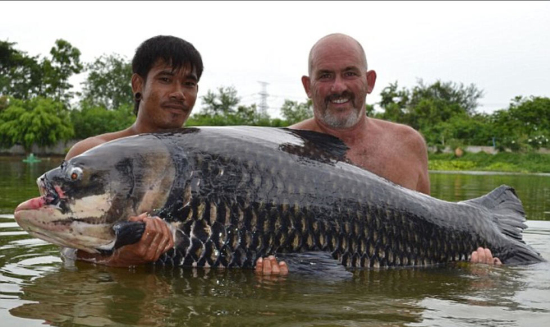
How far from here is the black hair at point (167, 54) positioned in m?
5.20

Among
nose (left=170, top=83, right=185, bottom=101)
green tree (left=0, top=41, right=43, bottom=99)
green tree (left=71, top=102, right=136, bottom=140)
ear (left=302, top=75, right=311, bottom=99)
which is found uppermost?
green tree (left=0, top=41, right=43, bottom=99)

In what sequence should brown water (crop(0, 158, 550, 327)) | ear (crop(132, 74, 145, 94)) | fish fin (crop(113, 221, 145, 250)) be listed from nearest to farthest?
brown water (crop(0, 158, 550, 327))
fish fin (crop(113, 221, 145, 250))
ear (crop(132, 74, 145, 94))

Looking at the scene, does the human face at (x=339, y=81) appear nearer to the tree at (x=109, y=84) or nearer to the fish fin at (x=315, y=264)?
A: the fish fin at (x=315, y=264)

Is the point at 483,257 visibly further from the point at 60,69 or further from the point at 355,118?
the point at 60,69

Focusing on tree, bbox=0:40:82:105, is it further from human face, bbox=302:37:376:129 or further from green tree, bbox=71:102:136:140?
human face, bbox=302:37:376:129

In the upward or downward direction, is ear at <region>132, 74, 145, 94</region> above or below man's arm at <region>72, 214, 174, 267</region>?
above

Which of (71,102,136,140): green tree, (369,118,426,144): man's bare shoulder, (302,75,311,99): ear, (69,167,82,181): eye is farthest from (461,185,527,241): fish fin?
(71,102,136,140): green tree

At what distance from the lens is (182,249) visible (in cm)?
378

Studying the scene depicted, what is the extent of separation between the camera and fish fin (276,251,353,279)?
371 centimetres

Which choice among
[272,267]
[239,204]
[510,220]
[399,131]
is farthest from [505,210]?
[239,204]

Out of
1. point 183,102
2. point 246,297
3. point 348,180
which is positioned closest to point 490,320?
point 246,297

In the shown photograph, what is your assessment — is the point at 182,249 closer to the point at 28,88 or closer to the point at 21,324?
the point at 21,324

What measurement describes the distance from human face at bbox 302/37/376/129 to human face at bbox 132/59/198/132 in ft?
3.33

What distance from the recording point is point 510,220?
4902mm
